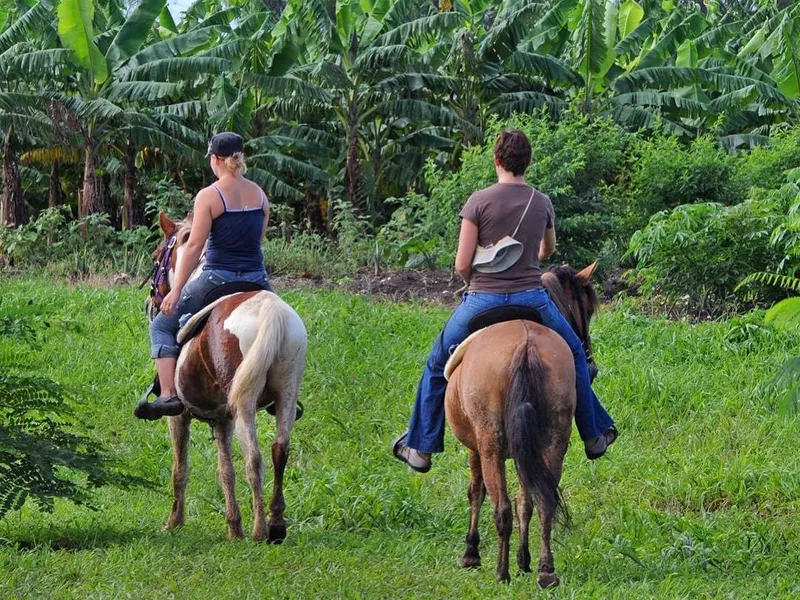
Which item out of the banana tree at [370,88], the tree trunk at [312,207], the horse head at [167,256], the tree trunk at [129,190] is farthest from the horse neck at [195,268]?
the tree trunk at [312,207]

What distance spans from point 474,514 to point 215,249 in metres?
2.24

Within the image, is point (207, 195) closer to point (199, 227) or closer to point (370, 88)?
point (199, 227)

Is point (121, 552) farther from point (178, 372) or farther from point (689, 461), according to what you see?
point (689, 461)

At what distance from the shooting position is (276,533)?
21.9ft

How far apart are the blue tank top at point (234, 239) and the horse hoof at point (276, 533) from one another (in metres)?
1.57

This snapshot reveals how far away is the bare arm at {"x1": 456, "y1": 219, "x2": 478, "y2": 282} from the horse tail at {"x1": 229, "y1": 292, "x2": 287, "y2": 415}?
1.18 m

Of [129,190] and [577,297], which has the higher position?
[577,297]

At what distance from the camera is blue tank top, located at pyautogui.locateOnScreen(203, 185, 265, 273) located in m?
6.86

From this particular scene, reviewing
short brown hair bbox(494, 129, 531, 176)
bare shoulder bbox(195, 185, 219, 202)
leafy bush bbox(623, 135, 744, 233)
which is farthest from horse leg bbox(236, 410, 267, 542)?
leafy bush bbox(623, 135, 744, 233)

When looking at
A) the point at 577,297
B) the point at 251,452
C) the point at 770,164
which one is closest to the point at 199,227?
the point at 251,452

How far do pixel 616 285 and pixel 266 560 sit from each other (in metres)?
9.98

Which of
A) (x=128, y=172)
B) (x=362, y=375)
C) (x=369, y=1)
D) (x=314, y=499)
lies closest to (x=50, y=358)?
(x=362, y=375)

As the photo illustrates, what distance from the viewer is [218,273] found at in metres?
6.93

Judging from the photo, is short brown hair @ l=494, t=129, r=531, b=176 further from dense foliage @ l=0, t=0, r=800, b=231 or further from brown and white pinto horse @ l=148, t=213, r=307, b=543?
dense foliage @ l=0, t=0, r=800, b=231
